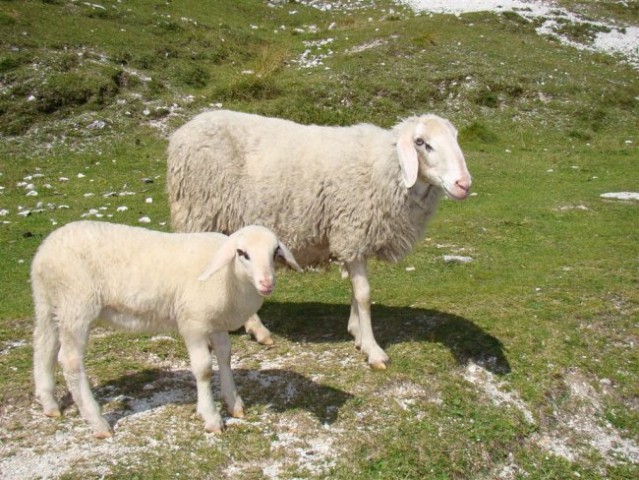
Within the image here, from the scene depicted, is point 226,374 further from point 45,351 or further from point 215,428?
point 45,351

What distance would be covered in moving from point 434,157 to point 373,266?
13.7ft

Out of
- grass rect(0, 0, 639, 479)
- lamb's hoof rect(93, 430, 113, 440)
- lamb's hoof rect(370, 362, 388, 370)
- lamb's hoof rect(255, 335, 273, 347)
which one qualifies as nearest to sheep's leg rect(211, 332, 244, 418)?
grass rect(0, 0, 639, 479)

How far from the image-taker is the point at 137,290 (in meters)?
5.18

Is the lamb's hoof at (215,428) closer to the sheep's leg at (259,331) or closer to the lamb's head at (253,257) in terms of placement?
the lamb's head at (253,257)

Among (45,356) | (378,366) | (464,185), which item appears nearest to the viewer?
(45,356)

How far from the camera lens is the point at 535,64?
23.7 m

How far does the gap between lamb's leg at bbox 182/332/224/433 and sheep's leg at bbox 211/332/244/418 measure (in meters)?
0.20

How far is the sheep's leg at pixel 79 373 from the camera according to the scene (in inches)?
202

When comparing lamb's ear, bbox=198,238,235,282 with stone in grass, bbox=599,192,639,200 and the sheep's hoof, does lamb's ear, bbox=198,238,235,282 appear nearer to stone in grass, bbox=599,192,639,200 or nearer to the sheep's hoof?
the sheep's hoof

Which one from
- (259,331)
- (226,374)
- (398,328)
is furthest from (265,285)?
(398,328)

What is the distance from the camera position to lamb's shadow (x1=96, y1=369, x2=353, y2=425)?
582 cm

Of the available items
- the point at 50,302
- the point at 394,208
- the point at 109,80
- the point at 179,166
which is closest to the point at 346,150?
the point at 394,208

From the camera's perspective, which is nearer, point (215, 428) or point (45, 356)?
point (215, 428)

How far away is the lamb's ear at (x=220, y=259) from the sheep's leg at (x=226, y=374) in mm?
710
